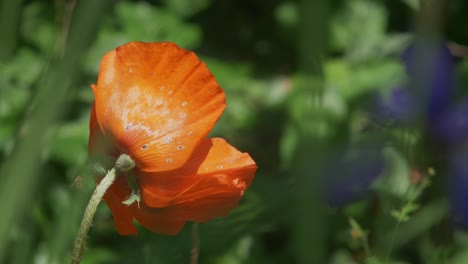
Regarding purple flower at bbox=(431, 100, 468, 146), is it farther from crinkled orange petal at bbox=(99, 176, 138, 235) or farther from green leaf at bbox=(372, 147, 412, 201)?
crinkled orange petal at bbox=(99, 176, 138, 235)

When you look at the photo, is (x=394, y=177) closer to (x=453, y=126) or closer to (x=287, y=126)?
(x=453, y=126)

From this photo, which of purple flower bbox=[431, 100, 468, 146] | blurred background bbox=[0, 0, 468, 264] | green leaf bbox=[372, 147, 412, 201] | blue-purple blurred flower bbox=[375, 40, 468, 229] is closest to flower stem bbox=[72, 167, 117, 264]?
blurred background bbox=[0, 0, 468, 264]

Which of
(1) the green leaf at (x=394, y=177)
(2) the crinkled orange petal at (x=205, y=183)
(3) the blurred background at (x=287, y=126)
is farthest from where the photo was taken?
(1) the green leaf at (x=394, y=177)

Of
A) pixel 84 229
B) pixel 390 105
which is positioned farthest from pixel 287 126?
pixel 84 229

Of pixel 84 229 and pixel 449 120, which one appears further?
pixel 449 120

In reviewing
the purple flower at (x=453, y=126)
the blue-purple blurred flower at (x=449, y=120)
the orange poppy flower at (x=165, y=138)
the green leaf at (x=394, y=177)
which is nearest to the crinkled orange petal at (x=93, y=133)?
the orange poppy flower at (x=165, y=138)

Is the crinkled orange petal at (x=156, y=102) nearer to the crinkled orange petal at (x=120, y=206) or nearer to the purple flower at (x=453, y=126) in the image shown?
the crinkled orange petal at (x=120, y=206)

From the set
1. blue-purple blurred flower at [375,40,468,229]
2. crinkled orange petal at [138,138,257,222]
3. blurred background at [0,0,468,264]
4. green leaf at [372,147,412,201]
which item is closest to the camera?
blurred background at [0,0,468,264]
